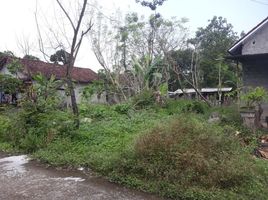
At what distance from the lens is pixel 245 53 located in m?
13.7

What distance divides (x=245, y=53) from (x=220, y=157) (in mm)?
8811

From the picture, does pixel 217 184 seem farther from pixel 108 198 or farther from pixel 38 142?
pixel 38 142

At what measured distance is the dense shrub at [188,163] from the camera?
17.9 feet

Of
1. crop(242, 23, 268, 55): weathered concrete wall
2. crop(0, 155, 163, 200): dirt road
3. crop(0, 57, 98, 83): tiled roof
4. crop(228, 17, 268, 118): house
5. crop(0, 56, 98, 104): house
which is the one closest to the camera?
crop(0, 155, 163, 200): dirt road

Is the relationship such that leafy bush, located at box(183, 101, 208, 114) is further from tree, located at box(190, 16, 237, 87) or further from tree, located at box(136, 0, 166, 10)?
tree, located at box(190, 16, 237, 87)

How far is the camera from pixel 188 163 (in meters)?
5.80

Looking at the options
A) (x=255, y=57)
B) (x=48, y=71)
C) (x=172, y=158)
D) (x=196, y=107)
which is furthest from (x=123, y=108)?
(x=48, y=71)

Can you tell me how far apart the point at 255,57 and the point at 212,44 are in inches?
802

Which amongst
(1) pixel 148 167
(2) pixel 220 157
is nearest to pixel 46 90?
(1) pixel 148 167

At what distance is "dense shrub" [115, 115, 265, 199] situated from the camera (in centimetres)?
544

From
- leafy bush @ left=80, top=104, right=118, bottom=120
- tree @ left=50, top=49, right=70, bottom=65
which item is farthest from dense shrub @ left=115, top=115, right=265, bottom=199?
leafy bush @ left=80, top=104, right=118, bottom=120

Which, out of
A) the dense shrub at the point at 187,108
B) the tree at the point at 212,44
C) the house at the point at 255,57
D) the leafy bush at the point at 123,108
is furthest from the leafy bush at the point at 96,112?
the tree at the point at 212,44

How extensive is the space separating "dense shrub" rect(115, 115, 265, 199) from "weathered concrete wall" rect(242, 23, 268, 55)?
25.8ft

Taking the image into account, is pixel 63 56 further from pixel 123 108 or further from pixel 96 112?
pixel 96 112
